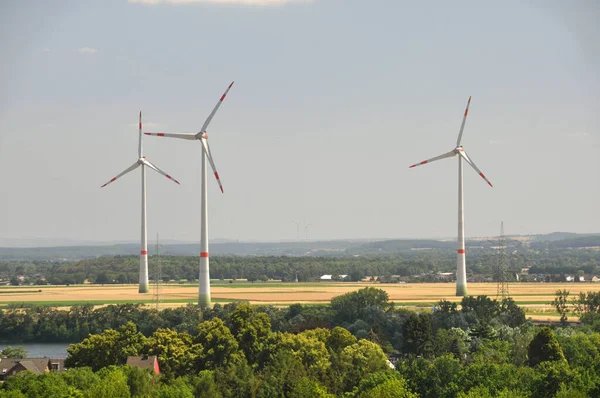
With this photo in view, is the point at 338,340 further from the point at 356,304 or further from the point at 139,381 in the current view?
the point at 356,304

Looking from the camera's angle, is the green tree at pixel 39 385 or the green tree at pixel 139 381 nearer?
the green tree at pixel 39 385

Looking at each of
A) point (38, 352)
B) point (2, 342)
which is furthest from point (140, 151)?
point (38, 352)

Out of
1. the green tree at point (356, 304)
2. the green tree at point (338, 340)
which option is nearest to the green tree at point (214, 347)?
the green tree at point (338, 340)

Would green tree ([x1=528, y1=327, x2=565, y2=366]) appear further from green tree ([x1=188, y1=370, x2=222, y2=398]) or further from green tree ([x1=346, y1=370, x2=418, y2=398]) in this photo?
green tree ([x1=188, y1=370, x2=222, y2=398])

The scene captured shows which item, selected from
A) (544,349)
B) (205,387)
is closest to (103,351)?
(205,387)

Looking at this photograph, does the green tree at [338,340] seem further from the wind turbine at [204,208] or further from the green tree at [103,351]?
the wind turbine at [204,208]

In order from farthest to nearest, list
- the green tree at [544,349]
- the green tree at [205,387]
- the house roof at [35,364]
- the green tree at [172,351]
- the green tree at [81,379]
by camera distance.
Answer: the house roof at [35,364] < the green tree at [172,351] < the green tree at [544,349] < the green tree at [81,379] < the green tree at [205,387]

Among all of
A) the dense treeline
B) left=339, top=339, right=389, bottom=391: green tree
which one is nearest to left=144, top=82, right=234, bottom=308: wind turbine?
the dense treeline
